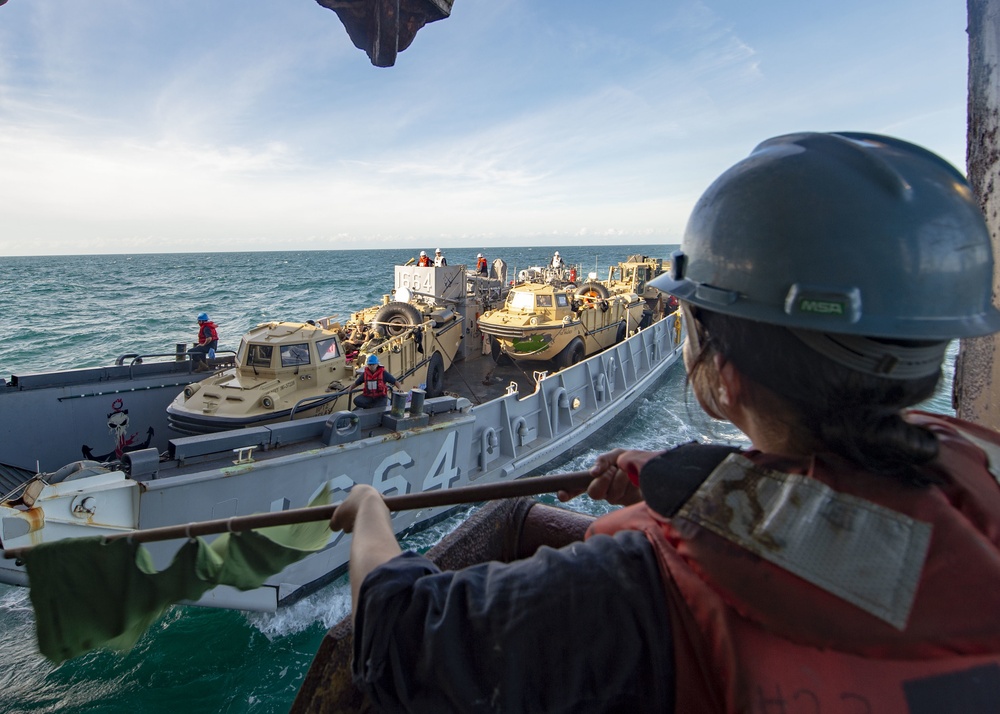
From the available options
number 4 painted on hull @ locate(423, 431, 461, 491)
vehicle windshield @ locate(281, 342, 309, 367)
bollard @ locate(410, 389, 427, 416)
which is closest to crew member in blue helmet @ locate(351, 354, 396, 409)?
bollard @ locate(410, 389, 427, 416)

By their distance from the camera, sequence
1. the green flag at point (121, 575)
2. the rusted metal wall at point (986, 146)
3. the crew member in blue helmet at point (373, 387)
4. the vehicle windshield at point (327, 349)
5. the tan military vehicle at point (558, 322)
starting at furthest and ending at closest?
the tan military vehicle at point (558, 322)
the vehicle windshield at point (327, 349)
the crew member in blue helmet at point (373, 387)
the green flag at point (121, 575)
the rusted metal wall at point (986, 146)

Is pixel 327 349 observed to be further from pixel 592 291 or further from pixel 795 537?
pixel 592 291

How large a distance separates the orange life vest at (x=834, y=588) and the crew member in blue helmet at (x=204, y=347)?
Result: 12.9 metres

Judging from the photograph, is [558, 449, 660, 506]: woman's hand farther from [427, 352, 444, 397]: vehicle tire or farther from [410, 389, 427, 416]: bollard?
[427, 352, 444, 397]: vehicle tire

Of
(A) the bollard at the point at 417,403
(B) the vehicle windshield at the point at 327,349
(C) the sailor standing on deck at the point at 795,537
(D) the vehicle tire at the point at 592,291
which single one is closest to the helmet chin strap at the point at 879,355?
(C) the sailor standing on deck at the point at 795,537

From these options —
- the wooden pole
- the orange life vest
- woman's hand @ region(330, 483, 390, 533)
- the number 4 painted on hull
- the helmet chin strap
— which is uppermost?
the helmet chin strap

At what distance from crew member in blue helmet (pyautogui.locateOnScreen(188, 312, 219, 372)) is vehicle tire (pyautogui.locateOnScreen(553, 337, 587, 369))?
31.8 feet

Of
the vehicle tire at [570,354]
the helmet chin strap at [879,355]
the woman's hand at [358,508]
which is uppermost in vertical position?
the helmet chin strap at [879,355]

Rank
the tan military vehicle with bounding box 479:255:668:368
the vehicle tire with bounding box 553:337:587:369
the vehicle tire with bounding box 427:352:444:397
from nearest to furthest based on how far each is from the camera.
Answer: the vehicle tire with bounding box 427:352:444:397 < the tan military vehicle with bounding box 479:255:668:368 < the vehicle tire with bounding box 553:337:587:369

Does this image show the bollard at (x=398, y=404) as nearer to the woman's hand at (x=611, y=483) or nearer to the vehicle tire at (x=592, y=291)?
the woman's hand at (x=611, y=483)

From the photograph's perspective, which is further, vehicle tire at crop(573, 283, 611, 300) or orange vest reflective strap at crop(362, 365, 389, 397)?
vehicle tire at crop(573, 283, 611, 300)

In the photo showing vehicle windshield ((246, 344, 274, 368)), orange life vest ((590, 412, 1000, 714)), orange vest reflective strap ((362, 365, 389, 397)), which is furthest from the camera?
orange vest reflective strap ((362, 365, 389, 397))

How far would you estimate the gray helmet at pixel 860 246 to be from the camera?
1050mm

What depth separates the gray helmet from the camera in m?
1.05
